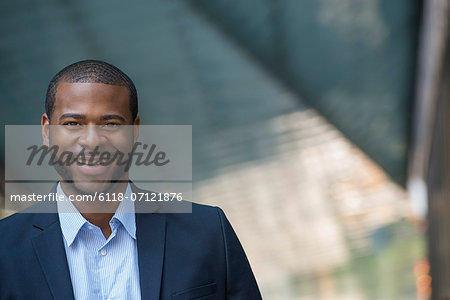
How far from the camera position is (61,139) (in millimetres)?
1830

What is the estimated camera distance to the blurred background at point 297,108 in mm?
8430

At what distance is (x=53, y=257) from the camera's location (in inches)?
72.3

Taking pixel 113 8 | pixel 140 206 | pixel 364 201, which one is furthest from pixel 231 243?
pixel 364 201

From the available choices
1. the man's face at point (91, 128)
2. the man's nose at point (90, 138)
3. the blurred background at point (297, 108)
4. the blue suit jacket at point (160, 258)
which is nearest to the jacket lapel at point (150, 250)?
the blue suit jacket at point (160, 258)

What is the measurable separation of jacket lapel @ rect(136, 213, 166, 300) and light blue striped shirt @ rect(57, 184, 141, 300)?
0.02 metres

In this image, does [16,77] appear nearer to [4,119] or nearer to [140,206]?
[4,119]

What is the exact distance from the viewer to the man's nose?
1.80m

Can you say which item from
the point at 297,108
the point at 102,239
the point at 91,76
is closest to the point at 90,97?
the point at 91,76

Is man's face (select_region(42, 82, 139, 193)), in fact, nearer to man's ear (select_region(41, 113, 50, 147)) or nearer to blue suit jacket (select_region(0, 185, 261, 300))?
man's ear (select_region(41, 113, 50, 147))

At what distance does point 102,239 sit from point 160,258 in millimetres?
150

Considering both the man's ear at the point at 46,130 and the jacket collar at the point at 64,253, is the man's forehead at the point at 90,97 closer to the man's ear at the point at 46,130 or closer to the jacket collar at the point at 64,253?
the man's ear at the point at 46,130

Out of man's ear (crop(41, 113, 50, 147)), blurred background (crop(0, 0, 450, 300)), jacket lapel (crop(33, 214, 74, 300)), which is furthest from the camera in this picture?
blurred background (crop(0, 0, 450, 300))

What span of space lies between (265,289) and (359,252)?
6.67ft

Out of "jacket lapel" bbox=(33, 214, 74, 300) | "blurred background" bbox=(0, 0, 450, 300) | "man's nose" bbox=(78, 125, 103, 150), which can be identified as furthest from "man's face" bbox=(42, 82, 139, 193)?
"blurred background" bbox=(0, 0, 450, 300)
